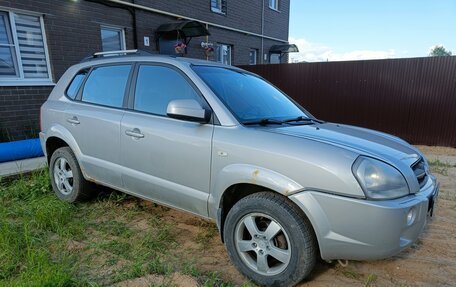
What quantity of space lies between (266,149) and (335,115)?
7586mm

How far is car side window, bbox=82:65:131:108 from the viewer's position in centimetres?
330

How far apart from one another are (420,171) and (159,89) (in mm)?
2345

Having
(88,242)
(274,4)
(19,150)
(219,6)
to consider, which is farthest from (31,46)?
(274,4)

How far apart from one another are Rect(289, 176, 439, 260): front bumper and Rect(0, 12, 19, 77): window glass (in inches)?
288

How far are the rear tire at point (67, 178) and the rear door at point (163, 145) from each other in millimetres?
903

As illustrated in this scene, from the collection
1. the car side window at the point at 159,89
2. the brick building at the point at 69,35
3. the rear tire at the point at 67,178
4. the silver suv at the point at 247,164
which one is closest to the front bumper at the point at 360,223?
the silver suv at the point at 247,164

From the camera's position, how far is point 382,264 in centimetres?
266

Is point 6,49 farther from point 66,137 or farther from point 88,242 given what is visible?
point 88,242

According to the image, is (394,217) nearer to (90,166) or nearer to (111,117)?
(111,117)

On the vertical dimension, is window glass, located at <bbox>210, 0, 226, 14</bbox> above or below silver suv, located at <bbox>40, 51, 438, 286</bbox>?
above

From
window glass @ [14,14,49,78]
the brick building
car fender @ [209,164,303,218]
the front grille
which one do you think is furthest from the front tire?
window glass @ [14,14,49,78]

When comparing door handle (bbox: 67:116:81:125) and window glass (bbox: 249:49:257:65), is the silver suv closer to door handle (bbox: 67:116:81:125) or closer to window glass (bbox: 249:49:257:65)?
door handle (bbox: 67:116:81:125)

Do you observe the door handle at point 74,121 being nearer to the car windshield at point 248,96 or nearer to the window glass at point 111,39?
the car windshield at point 248,96

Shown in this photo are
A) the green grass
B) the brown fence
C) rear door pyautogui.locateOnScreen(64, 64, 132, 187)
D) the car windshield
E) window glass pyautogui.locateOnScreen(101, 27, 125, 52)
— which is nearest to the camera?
the green grass
